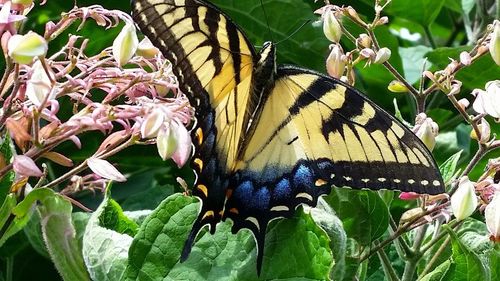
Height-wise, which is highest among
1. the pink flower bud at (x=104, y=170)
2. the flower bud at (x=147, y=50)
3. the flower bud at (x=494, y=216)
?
the flower bud at (x=147, y=50)

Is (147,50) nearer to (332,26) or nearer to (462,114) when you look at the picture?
(332,26)

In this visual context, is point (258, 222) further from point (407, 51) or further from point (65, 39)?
point (407, 51)

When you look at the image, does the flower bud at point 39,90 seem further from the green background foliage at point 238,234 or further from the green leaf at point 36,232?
the green leaf at point 36,232

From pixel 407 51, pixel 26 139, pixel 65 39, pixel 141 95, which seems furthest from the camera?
pixel 407 51

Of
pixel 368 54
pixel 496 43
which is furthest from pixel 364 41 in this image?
pixel 496 43

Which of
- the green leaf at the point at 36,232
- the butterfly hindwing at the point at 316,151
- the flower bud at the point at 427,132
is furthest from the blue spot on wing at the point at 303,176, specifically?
the green leaf at the point at 36,232

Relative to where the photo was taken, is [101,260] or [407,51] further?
[407,51]

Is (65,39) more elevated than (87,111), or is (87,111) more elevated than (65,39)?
(87,111)

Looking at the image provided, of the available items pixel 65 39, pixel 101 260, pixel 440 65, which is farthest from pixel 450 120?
pixel 101 260
